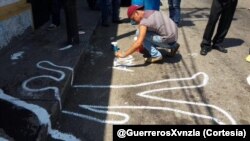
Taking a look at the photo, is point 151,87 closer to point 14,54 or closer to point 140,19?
point 140,19

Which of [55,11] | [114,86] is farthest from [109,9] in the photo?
[114,86]

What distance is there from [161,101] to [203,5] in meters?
7.40

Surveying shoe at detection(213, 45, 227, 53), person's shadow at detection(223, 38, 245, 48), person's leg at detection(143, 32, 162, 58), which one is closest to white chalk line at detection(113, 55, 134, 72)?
person's leg at detection(143, 32, 162, 58)

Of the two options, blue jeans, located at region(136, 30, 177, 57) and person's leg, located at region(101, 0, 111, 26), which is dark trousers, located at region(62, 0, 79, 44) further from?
person's leg, located at region(101, 0, 111, 26)

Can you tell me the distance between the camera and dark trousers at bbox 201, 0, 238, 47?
610 cm

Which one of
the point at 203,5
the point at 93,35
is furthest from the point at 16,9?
the point at 203,5

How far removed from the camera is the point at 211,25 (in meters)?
6.29

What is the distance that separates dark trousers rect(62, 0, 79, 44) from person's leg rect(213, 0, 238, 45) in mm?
2473

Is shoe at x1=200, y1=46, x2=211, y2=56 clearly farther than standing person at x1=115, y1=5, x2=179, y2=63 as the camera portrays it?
Yes

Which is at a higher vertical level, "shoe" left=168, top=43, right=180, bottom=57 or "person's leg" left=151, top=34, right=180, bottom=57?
"person's leg" left=151, top=34, right=180, bottom=57

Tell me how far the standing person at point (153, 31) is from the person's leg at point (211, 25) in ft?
2.12

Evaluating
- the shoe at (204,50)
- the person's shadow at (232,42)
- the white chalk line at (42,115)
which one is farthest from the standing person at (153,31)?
the white chalk line at (42,115)

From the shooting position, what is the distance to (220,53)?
654cm

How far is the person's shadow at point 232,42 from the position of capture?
23.2ft
